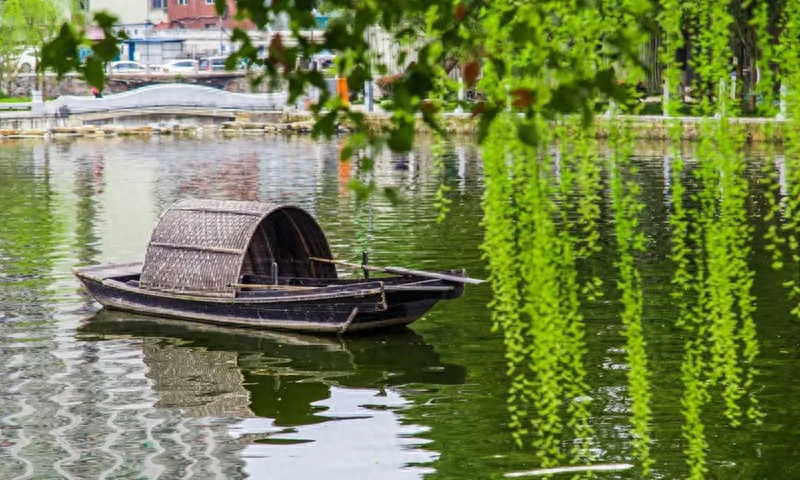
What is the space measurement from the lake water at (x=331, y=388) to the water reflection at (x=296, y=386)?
0.13 ft

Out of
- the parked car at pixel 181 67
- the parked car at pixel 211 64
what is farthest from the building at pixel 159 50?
the parked car at pixel 181 67

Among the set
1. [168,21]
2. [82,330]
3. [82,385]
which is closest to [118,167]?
[82,330]

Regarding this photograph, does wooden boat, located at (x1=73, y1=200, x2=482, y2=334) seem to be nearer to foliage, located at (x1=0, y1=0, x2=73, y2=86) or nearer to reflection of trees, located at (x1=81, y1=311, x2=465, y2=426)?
reflection of trees, located at (x1=81, y1=311, x2=465, y2=426)

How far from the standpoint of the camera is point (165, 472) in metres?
17.1

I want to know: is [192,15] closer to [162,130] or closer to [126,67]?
[126,67]

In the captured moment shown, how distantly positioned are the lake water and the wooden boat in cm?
40

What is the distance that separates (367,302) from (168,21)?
12571 centimetres

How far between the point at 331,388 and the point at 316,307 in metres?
2.89

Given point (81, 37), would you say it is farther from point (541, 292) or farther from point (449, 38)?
point (541, 292)

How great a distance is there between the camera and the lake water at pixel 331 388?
1736cm

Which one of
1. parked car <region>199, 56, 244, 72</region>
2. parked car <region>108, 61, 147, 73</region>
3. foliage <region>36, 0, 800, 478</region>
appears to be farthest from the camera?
parked car <region>199, 56, 244, 72</region>

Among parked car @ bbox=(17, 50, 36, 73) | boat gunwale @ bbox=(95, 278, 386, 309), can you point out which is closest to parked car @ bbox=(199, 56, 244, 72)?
parked car @ bbox=(17, 50, 36, 73)

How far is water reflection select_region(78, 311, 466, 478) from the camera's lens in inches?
701

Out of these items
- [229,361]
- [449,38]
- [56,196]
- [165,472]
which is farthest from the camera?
[56,196]
